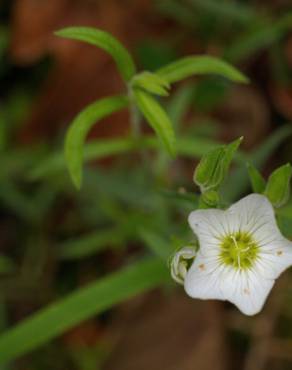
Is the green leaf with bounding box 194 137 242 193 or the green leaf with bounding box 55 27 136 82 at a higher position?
the green leaf with bounding box 55 27 136 82

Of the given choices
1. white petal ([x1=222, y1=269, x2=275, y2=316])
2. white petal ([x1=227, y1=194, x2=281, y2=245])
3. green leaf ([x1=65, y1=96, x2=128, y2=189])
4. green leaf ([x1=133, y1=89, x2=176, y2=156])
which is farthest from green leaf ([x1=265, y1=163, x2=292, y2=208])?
green leaf ([x1=65, y1=96, x2=128, y2=189])

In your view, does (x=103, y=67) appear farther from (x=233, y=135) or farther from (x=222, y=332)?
(x=222, y=332)

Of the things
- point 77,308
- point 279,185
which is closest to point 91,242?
point 77,308

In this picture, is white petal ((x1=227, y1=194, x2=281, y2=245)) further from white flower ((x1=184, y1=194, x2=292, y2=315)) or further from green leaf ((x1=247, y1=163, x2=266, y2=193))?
green leaf ((x1=247, y1=163, x2=266, y2=193))

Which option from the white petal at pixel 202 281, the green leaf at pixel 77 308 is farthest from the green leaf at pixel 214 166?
the green leaf at pixel 77 308

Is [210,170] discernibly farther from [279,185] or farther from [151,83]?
[151,83]

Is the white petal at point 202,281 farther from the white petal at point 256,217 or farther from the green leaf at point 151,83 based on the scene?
the green leaf at point 151,83
